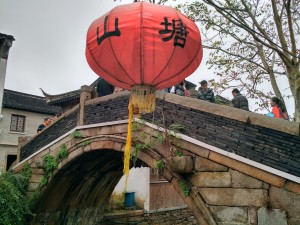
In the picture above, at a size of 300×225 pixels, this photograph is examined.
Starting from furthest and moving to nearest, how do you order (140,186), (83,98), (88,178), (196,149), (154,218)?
(140,186) < (154,218) < (88,178) < (83,98) < (196,149)

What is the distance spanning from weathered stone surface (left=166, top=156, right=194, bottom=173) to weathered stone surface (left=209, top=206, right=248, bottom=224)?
2.36 feet

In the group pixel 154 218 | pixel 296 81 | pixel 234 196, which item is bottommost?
pixel 154 218

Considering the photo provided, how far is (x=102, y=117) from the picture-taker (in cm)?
700

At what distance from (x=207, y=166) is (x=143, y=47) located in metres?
2.72

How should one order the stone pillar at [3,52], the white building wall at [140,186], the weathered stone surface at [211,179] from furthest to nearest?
the white building wall at [140,186] → the stone pillar at [3,52] → the weathered stone surface at [211,179]

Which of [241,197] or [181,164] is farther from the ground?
[181,164]

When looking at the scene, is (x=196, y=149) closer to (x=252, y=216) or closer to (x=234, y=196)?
(x=234, y=196)

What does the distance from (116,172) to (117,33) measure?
725cm

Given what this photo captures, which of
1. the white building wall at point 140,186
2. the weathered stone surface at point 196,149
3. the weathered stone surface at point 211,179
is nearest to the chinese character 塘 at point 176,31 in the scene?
the weathered stone surface at point 196,149

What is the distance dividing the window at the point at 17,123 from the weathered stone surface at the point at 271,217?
1836cm

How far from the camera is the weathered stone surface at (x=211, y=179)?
4965mm

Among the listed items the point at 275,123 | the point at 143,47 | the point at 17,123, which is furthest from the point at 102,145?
the point at 17,123

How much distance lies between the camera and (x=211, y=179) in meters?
5.12

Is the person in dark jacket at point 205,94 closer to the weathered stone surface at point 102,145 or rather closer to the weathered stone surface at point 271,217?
the weathered stone surface at point 102,145
